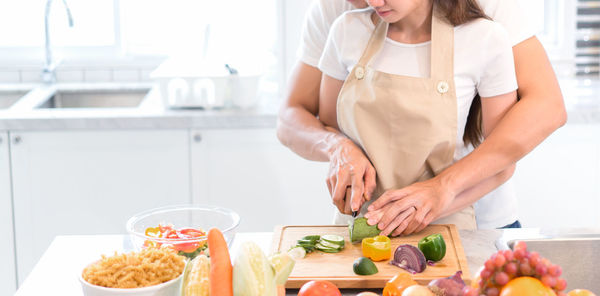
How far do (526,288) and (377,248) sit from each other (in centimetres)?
47

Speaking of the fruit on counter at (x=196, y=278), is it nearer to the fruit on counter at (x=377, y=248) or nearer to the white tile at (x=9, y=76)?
the fruit on counter at (x=377, y=248)

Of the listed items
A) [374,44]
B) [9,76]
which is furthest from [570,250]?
[9,76]

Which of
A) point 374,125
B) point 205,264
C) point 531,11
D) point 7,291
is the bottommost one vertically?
point 7,291

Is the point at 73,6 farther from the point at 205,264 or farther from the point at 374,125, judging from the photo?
the point at 205,264

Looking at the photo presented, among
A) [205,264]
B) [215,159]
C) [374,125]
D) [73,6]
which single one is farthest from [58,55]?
[205,264]

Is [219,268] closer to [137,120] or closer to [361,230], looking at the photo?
[361,230]

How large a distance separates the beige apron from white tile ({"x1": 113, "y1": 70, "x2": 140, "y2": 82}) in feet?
6.10

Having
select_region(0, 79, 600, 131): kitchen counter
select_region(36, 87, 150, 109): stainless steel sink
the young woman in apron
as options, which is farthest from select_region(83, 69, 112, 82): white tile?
the young woman in apron

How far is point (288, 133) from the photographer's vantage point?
1776 mm

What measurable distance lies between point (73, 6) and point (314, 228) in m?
2.15

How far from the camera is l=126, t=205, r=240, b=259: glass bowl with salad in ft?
4.20

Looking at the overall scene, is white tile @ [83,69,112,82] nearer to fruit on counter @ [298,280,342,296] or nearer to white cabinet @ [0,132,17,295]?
white cabinet @ [0,132,17,295]

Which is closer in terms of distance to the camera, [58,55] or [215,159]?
[215,159]

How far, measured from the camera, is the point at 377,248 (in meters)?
1.34
